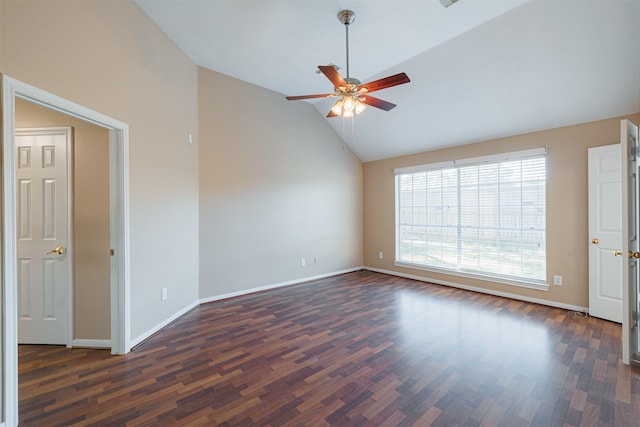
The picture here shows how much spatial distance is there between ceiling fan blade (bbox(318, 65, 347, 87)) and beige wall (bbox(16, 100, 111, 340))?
219 centimetres

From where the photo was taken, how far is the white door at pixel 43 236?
2.64m

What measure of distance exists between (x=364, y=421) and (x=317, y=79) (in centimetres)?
414

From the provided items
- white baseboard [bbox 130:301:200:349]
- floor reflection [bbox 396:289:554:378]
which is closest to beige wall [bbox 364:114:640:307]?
floor reflection [bbox 396:289:554:378]

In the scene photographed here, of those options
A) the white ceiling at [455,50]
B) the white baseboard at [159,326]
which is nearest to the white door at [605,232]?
the white ceiling at [455,50]

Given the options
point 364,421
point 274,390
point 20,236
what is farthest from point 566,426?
point 20,236

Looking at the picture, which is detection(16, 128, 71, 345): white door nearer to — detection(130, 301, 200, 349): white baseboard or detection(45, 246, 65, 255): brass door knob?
detection(45, 246, 65, 255): brass door knob

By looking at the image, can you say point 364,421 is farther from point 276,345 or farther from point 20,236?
point 20,236

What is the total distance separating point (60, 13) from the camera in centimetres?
195

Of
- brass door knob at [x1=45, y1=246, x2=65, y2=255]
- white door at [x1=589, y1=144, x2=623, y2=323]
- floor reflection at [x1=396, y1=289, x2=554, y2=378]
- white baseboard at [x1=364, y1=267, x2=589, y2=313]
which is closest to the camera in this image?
floor reflection at [x1=396, y1=289, x2=554, y2=378]

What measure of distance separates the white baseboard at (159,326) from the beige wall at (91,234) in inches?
9.5


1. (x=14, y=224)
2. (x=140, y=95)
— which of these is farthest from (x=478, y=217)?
(x=14, y=224)

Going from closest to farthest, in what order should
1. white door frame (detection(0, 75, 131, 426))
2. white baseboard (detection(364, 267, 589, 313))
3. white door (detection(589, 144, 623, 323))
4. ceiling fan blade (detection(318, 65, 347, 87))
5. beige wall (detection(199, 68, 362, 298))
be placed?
white door frame (detection(0, 75, 131, 426)), ceiling fan blade (detection(318, 65, 347, 87)), white door (detection(589, 144, 623, 323)), white baseboard (detection(364, 267, 589, 313)), beige wall (detection(199, 68, 362, 298))

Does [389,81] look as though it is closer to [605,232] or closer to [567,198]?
[567,198]

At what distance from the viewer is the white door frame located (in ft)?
5.27
